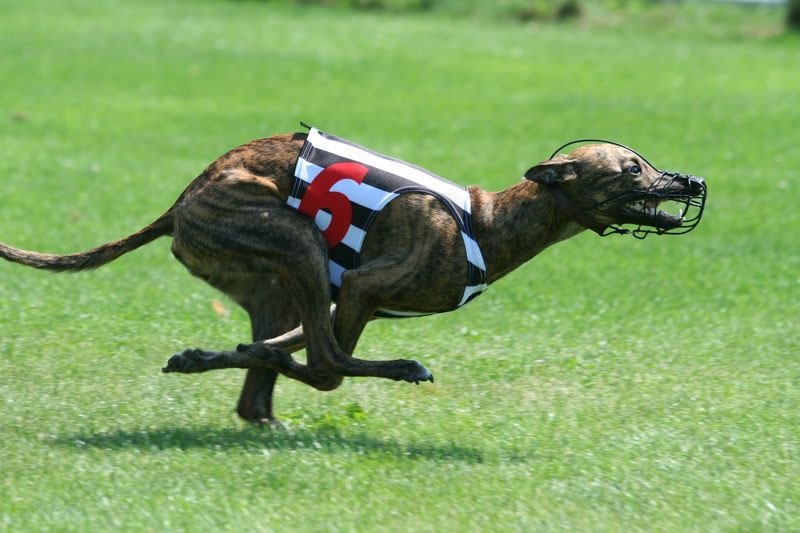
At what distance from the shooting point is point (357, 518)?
5.81m

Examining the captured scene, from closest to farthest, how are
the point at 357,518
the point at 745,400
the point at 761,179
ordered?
the point at 357,518, the point at 745,400, the point at 761,179

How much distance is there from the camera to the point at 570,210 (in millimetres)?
6977

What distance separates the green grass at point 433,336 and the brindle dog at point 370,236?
44 cm

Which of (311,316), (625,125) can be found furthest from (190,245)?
(625,125)

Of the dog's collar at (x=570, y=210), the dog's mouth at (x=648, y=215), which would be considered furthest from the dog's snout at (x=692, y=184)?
the dog's collar at (x=570, y=210)

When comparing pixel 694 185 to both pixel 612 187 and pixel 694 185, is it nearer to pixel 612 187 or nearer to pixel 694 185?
pixel 694 185

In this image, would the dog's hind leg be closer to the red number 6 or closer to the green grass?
the green grass

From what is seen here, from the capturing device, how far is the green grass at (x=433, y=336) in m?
6.12

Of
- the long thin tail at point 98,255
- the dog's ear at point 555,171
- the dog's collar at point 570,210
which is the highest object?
the dog's ear at point 555,171

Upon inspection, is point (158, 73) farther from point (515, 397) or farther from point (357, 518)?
point (357, 518)

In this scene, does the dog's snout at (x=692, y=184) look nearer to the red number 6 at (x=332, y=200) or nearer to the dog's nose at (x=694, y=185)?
the dog's nose at (x=694, y=185)

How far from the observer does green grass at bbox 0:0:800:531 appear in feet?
20.1

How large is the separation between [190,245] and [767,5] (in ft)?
73.4

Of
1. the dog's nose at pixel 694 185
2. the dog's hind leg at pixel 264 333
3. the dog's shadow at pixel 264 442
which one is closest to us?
the dog's shadow at pixel 264 442
